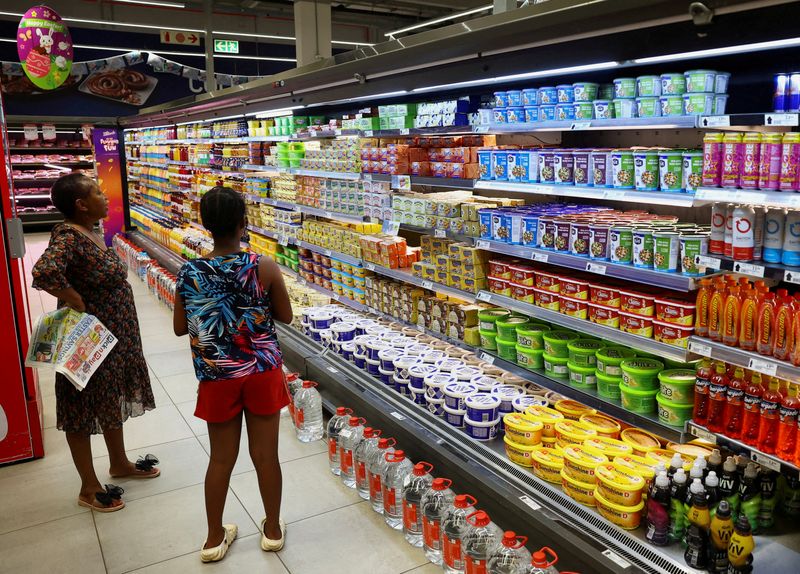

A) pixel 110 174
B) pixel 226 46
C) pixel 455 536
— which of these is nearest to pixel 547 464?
pixel 455 536

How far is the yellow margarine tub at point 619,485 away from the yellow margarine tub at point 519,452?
1.43 ft

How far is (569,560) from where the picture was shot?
2496 mm

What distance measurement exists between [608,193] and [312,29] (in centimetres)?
569

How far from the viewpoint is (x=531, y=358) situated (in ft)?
11.3

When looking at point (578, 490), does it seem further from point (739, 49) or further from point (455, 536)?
point (739, 49)

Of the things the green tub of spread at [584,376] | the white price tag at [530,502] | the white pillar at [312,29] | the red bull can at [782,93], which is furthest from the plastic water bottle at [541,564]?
the white pillar at [312,29]

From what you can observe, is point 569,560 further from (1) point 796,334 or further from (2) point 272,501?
(2) point 272,501

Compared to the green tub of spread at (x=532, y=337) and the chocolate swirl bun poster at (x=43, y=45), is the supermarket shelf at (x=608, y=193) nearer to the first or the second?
the green tub of spread at (x=532, y=337)

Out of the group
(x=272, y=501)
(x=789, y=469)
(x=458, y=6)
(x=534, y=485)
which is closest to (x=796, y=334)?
(x=789, y=469)

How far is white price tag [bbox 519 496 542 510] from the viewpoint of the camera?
8.96 feet

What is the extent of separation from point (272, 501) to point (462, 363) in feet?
5.02

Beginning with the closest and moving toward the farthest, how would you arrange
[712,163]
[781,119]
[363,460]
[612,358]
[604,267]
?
[781,119], [712,163], [604,267], [612,358], [363,460]

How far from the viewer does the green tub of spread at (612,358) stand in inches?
117

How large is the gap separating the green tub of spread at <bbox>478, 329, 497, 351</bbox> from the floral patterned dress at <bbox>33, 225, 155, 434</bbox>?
1996mm
